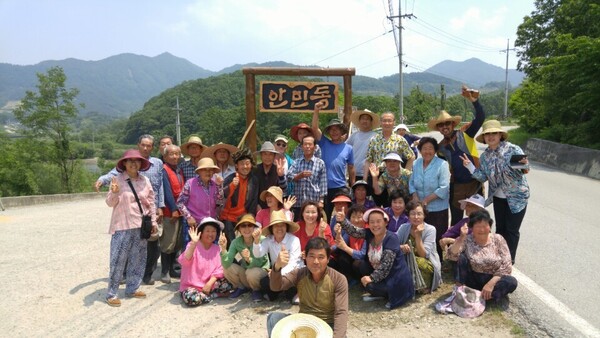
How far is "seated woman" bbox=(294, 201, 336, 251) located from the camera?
15.5ft

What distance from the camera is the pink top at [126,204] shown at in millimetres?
4770

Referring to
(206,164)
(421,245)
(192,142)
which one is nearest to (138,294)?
(206,164)

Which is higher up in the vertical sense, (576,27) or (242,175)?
(576,27)

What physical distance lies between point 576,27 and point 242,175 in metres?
18.8

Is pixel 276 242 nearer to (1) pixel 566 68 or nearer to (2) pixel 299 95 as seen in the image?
(2) pixel 299 95

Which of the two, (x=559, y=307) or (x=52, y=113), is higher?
(x=52, y=113)

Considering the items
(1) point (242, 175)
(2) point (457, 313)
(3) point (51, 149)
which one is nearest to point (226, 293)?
(1) point (242, 175)

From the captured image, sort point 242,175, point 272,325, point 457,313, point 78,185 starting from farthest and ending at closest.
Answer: point 78,185
point 242,175
point 457,313
point 272,325

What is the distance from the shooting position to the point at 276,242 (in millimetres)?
4688

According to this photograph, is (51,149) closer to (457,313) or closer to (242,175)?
(242,175)

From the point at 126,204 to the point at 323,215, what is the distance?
230cm

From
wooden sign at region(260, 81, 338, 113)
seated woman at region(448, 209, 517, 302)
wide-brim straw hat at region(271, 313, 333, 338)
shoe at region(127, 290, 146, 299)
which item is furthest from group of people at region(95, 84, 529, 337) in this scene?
wooden sign at region(260, 81, 338, 113)

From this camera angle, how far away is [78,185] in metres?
26.4

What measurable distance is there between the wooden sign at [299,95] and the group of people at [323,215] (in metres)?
0.61
